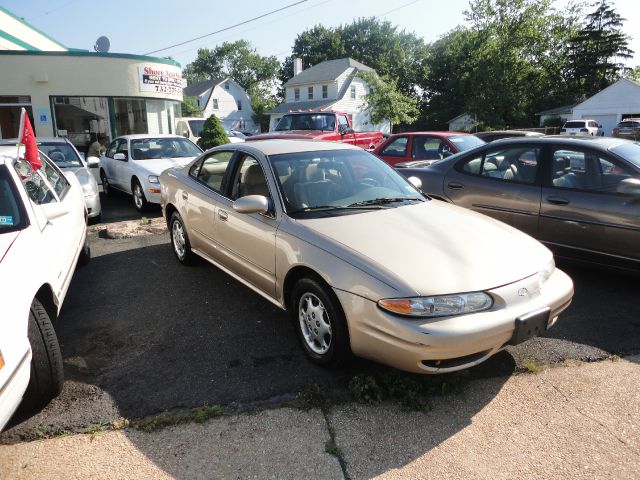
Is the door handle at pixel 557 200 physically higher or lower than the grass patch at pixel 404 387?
higher

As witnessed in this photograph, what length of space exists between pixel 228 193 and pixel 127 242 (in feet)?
10.8

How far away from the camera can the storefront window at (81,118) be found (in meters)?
14.9

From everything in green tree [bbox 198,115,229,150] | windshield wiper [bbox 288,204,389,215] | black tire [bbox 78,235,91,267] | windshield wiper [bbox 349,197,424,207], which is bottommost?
black tire [bbox 78,235,91,267]

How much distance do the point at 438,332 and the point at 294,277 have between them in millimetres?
1212

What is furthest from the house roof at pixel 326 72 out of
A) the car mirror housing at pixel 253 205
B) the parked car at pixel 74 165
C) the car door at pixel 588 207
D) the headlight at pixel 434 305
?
the headlight at pixel 434 305

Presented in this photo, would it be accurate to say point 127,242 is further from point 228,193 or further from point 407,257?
point 407,257

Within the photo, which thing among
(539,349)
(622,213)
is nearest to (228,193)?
(539,349)

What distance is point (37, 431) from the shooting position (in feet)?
9.02

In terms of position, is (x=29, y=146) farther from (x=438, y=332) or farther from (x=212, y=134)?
(x=212, y=134)

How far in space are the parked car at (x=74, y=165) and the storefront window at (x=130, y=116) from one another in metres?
7.34

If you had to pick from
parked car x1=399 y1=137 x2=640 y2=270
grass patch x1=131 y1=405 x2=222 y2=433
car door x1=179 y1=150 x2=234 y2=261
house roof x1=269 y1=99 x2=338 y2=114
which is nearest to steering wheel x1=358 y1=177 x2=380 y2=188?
car door x1=179 y1=150 x2=234 y2=261

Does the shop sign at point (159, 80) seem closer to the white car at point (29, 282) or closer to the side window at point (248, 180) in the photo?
the white car at point (29, 282)

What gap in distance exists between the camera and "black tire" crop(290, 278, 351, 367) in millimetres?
3072

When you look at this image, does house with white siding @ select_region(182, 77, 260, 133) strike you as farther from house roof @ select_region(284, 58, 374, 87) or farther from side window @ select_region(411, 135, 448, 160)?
side window @ select_region(411, 135, 448, 160)
